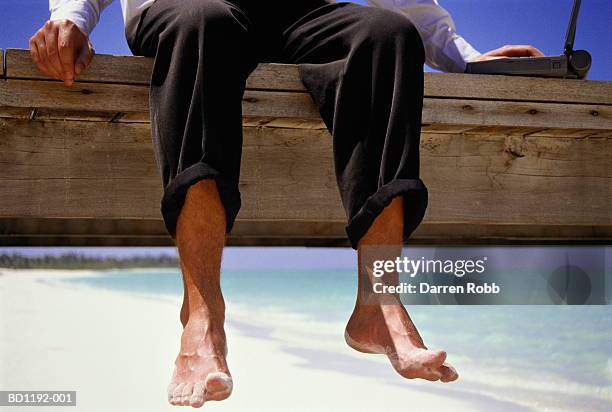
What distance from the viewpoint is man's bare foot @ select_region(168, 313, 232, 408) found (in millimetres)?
1024

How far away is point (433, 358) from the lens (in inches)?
43.6

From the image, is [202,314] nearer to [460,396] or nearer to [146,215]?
[146,215]

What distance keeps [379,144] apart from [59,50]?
24.7 inches

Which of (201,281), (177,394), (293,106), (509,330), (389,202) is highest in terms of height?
(293,106)

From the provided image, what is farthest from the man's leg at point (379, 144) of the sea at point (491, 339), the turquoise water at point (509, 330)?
the turquoise water at point (509, 330)

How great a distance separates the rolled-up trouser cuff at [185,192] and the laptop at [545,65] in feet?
2.59

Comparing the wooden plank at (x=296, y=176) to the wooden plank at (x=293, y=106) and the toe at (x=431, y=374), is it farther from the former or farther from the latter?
the toe at (x=431, y=374)

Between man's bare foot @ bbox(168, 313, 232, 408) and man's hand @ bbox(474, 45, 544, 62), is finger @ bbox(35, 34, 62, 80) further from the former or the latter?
man's hand @ bbox(474, 45, 544, 62)

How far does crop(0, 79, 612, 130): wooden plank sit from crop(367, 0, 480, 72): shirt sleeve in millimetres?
209

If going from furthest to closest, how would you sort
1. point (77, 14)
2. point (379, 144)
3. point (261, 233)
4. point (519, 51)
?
point (261, 233) < point (519, 51) < point (77, 14) < point (379, 144)

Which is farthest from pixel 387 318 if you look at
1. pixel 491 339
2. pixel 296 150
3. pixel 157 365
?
pixel 491 339

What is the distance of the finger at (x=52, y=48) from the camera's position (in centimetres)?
131

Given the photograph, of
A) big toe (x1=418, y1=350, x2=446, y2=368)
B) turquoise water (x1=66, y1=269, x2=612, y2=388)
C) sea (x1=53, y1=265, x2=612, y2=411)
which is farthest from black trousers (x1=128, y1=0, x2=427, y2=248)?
turquoise water (x1=66, y1=269, x2=612, y2=388)

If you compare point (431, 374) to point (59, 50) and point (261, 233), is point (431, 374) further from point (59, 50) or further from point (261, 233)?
point (261, 233)
